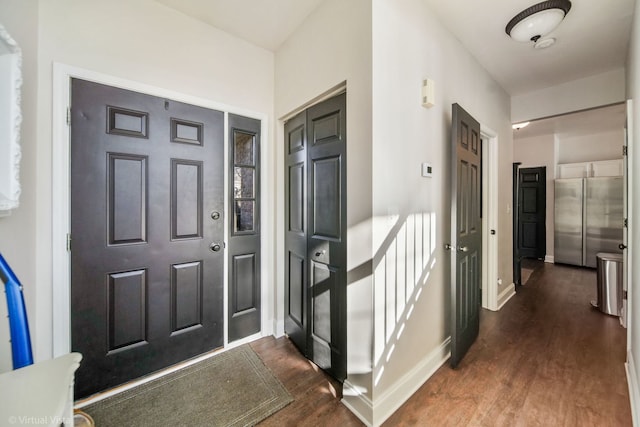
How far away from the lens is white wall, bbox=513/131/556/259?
5234mm

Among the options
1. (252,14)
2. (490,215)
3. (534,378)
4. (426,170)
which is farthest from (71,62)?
(490,215)

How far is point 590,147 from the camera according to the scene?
5027 mm

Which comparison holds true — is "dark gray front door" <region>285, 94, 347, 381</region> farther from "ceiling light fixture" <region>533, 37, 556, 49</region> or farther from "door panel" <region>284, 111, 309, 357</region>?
"ceiling light fixture" <region>533, 37, 556, 49</region>

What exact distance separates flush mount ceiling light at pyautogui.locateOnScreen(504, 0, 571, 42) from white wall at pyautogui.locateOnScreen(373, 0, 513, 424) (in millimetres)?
422

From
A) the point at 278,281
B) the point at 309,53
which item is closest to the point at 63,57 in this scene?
the point at 309,53

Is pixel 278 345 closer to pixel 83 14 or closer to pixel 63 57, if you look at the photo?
pixel 63 57

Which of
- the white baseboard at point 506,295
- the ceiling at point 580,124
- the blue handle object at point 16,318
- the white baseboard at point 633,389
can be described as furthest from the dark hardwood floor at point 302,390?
the ceiling at point 580,124

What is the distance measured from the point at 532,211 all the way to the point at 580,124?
1.87m

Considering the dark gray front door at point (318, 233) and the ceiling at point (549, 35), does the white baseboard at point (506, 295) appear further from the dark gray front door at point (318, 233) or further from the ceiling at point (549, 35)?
the ceiling at point (549, 35)

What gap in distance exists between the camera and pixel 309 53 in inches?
75.6

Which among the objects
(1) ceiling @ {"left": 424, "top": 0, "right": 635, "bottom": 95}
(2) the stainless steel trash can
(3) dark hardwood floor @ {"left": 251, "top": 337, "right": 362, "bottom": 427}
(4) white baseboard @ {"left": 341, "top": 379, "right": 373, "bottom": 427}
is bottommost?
(3) dark hardwood floor @ {"left": 251, "top": 337, "right": 362, "bottom": 427}

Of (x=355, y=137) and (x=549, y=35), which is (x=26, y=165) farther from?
(x=549, y=35)

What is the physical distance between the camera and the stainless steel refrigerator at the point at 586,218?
4.41 m

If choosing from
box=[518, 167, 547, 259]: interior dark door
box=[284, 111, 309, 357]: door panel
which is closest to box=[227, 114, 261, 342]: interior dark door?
box=[284, 111, 309, 357]: door panel
